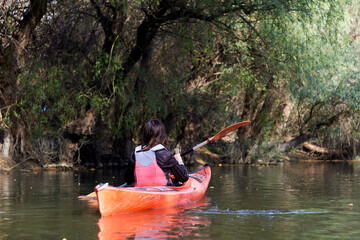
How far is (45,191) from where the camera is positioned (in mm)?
10414

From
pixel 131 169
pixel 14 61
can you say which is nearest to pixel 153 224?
pixel 131 169

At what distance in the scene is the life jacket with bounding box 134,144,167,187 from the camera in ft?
24.8

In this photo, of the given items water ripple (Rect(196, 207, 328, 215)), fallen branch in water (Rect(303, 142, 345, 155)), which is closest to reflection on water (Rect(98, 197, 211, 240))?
water ripple (Rect(196, 207, 328, 215))

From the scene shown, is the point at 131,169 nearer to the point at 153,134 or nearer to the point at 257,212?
the point at 153,134

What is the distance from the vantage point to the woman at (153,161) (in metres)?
7.49

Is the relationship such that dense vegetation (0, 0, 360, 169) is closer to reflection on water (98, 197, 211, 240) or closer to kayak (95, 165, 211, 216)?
kayak (95, 165, 211, 216)

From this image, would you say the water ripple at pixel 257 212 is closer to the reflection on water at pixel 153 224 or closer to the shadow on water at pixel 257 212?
the shadow on water at pixel 257 212

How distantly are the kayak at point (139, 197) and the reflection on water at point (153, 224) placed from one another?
87mm

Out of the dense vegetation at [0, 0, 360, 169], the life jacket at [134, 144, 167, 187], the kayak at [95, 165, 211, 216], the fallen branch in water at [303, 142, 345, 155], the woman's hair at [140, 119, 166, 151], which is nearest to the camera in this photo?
the kayak at [95, 165, 211, 216]

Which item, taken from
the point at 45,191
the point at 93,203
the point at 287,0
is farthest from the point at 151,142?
the point at 287,0

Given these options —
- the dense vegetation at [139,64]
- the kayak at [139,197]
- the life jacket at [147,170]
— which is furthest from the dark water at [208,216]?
the dense vegetation at [139,64]

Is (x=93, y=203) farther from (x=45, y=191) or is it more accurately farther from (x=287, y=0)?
(x=287, y=0)

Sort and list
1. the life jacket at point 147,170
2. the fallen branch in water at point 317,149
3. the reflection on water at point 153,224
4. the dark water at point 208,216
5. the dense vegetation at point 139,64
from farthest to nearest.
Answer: the fallen branch in water at point 317,149 → the dense vegetation at point 139,64 → the life jacket at point 147,170 → the dark water at point 208,216 → the reflection on water at point 153,224

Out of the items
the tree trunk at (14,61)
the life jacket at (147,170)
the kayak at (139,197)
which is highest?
the tree trunk at (14,61)
